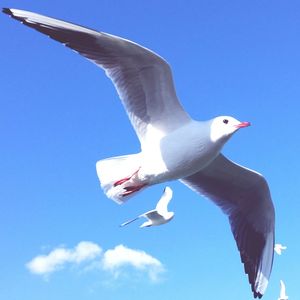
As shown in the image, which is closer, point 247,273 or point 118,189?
point 118,189

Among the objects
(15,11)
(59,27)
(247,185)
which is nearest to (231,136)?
(247,185)

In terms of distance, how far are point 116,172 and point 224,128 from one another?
124cm

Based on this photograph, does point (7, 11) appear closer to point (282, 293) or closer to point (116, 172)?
point (116, 172)

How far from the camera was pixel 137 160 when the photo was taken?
6258 mm

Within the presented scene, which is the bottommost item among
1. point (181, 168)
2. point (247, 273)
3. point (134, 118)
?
point (247, 273)

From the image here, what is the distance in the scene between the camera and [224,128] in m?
5.94

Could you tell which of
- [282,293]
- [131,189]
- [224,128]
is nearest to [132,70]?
[224,128]

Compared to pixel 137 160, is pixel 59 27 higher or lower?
higher

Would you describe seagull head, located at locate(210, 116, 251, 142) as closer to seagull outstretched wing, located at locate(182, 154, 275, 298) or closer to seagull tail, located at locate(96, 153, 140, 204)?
seagull tail, located at locate(96, 153, 140, 204)

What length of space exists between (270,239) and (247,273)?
517 mm

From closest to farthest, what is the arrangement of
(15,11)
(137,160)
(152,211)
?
(15,11) → (137,160) → (152,211)

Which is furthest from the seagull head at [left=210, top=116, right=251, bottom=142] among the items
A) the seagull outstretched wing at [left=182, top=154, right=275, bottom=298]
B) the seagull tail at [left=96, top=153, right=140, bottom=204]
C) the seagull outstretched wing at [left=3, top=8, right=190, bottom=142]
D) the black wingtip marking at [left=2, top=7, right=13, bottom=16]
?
the black wingtip marking at [left=2, top=7, right=13, bottom=16]

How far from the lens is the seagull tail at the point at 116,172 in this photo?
20.6 ft

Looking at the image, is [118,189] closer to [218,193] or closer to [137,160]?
[137,160]
